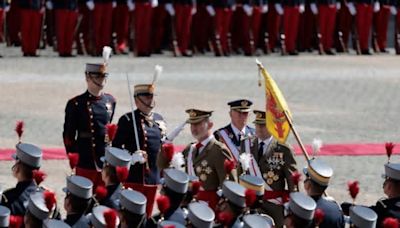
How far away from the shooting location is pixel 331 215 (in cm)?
1048

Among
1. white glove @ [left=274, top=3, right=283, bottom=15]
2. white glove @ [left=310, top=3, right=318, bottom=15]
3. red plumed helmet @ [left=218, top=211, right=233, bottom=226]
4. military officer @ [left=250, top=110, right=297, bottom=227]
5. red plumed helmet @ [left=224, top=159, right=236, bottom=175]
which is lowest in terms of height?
white glove @ [left=310, top=3, right=318, bottom=15]

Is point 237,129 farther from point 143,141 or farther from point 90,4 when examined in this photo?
point 90,4

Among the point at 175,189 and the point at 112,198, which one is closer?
the point at 175,189

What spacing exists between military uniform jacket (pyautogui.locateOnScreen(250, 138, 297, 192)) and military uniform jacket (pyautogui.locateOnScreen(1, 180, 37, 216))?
7.53 ft

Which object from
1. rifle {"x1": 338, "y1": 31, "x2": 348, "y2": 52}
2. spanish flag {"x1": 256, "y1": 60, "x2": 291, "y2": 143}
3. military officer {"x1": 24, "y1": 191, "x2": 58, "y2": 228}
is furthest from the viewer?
rifle {"x1": 338, "y1": 31, "x2": 348, "y2": 52}

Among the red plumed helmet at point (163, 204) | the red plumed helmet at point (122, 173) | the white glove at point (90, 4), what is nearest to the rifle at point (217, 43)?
the white glove at point (90, 4)

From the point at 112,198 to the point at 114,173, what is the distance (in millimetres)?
390

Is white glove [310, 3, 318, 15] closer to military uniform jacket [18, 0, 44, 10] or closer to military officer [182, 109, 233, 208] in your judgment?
military uniform jacket [18, 0, 44, 10]

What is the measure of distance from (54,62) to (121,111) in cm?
489

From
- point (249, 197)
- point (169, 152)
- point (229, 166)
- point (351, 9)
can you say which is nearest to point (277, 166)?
point (229, 166)

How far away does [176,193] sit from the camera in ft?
33.5

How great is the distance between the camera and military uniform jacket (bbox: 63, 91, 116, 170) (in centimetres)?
1308

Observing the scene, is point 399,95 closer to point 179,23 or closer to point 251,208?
point 179,23

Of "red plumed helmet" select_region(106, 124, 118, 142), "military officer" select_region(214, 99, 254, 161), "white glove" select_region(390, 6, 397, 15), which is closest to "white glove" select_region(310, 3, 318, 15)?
"white glove" select_region(390, 6, 397, 15)
